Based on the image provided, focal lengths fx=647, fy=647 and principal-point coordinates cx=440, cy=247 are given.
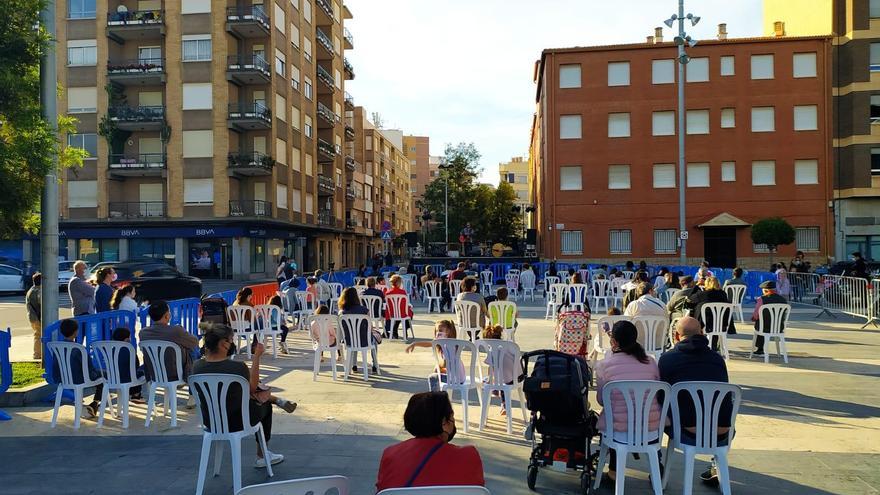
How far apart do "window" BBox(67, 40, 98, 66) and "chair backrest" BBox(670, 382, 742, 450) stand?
4245 cm

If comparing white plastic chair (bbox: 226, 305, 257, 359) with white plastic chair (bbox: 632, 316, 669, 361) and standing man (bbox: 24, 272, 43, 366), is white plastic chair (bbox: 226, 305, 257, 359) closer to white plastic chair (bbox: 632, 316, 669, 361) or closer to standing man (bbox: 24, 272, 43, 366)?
standing man (bbox: 24, 272, 43, 366)

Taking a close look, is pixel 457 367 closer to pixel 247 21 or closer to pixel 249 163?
pixel 249 163

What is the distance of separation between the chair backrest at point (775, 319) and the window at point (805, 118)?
100 ft

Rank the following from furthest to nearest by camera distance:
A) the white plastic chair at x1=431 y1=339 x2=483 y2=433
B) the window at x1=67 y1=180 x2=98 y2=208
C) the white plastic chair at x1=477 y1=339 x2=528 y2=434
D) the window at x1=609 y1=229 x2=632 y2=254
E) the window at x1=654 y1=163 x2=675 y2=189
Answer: the window at x1=67 y1=180 x2=98 y2=208
the window at x1=609 y1=229 x2=632 y2=254
the window at x1=654 y1=163 x2=675 y2=189
the white plastic chair at x1=431 y1=339 x2=483 y2=433
the white plastic chair at x1=477 y1=339 x2=528 y2=434

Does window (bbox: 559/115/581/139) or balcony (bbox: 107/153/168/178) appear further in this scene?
balcony (bbox: 107/153/168/178)

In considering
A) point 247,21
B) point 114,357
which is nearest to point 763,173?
point 247,21

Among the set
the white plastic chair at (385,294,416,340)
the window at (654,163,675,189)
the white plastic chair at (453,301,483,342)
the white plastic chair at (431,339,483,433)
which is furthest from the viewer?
the window at (654,163,675,189)

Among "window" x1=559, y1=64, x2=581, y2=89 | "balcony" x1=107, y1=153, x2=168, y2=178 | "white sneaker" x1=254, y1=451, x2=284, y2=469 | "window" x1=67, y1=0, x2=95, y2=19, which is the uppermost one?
"window" x1=67, y1=0, x2=95, y2=19

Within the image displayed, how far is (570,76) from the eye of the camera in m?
37.4

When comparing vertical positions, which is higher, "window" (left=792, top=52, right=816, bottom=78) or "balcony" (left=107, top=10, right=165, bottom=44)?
"balcony" (left=107, top=10, right=165, bottom=44)

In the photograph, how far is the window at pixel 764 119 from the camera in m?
36.3

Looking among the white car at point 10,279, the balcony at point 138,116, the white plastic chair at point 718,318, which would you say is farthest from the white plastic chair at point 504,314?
the balcony at point 138,116

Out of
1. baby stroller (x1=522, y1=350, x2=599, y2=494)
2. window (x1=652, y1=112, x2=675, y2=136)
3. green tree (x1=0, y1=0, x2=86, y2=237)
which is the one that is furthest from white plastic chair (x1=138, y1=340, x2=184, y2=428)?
window (x1=652, y1=112, x2=675, y2=136)

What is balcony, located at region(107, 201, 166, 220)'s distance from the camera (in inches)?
1532
